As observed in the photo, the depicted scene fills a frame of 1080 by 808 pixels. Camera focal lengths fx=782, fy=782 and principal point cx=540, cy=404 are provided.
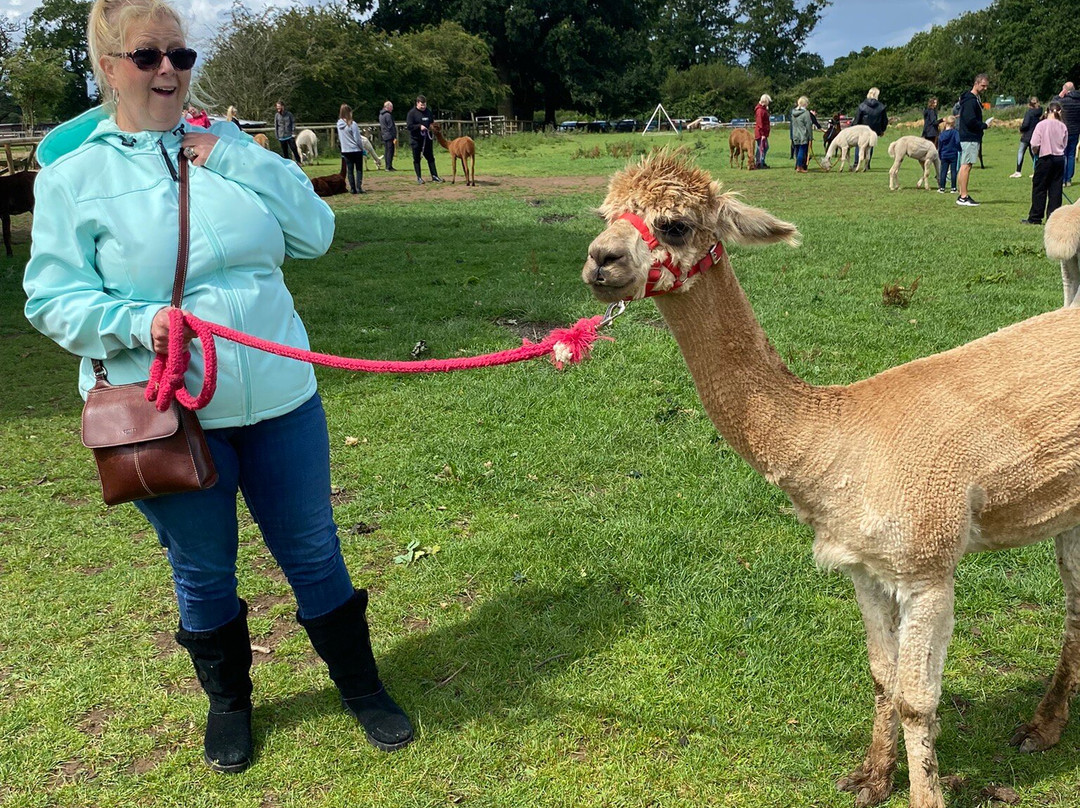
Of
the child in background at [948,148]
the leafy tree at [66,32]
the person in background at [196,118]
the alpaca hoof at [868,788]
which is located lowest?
the alpaca hoof at [868,788]

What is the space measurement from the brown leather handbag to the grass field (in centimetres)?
121

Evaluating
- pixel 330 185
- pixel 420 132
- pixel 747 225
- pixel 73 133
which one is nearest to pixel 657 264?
pixel 747 225

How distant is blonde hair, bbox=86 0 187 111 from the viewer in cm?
218

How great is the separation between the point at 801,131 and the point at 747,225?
21.3 metres

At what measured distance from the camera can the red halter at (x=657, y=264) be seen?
6.95ft

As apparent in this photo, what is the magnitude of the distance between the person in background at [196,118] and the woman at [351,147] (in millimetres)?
16352

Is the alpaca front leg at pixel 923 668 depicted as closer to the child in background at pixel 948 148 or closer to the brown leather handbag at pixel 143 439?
the brown leather handbag at pixel 143 439

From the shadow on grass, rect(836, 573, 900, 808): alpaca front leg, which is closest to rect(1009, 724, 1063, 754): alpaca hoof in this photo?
rect(836, 573, 900, 808): alpaca front leg

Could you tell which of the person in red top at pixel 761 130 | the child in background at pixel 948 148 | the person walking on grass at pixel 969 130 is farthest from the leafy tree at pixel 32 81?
the person walking on grass at pixel 969 130

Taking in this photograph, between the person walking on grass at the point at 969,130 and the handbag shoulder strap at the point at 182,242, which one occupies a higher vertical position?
the person walking on grass at the point at 969,130

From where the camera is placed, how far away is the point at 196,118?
2.49 m

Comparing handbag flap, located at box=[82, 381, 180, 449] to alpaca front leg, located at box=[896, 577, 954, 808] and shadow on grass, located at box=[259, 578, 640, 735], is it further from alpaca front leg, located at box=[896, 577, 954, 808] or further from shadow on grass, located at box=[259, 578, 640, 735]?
alpaca front leg, located at box=[896, 577, 954, 808]

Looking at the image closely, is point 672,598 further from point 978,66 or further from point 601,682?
point 978,66

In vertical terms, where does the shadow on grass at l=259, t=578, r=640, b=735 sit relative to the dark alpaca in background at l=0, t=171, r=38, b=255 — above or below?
below
